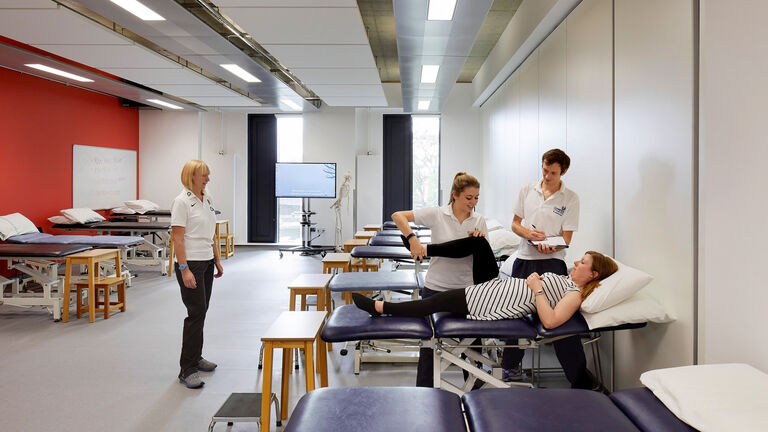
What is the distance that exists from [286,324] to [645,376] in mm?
1630

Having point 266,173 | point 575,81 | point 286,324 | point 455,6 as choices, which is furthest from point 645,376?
point 266,173

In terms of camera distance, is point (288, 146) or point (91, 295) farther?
point (288, 146)

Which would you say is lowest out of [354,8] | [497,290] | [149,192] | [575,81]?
[497,290]

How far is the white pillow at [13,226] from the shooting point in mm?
5500

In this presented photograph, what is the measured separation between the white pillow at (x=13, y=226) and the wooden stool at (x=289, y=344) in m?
4.59

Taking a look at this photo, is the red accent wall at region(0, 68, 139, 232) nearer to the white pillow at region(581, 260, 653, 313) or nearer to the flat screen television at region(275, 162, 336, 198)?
the flat screen television at region(275, 162, 336, 198)

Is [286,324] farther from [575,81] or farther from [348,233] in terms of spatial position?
[348,233]

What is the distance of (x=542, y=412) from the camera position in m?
1.45

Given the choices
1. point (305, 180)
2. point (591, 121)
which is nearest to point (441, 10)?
point (591, 121)

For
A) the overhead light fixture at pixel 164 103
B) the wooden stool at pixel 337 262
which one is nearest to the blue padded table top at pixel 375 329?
the wooden stool at pixel 337 262

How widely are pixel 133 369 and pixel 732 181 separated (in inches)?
143

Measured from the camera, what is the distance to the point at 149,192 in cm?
994

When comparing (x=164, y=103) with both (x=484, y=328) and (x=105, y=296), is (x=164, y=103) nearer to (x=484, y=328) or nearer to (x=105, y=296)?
(x=105, y=296)

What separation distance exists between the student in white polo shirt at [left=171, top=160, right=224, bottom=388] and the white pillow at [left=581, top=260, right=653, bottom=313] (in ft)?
7.49
